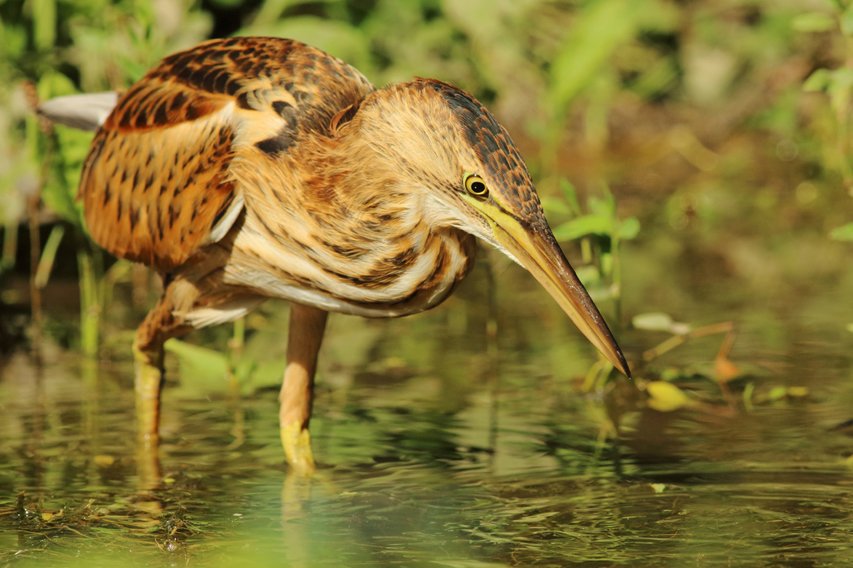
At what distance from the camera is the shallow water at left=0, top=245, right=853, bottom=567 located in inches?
142

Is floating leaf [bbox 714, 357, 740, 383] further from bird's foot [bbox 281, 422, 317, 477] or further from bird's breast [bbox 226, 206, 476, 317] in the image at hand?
bird's breast [bbox 226, 206, 476, 317]

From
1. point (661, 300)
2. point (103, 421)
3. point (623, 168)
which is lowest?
point (103, 421)

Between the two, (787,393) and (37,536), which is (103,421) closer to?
(37,536)

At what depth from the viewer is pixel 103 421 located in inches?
201

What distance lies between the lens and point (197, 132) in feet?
14.3

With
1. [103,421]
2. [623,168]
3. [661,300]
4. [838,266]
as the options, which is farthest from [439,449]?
[623,168]

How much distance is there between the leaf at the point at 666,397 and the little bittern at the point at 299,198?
59.3 inches

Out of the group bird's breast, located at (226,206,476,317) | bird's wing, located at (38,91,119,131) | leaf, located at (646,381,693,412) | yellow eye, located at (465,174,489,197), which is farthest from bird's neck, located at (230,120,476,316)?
leaf, located at (646,381,693,412)

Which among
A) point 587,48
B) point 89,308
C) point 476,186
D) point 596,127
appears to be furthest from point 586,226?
point 596,127

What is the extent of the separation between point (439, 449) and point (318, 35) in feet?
13.1

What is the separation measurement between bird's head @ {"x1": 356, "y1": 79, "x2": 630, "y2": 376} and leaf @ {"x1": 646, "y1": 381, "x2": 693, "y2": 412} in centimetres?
172

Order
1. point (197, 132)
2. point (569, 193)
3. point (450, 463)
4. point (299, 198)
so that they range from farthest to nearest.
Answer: point (569, 193) → point (450, 463) → point (197, 132) → point (299, 198)

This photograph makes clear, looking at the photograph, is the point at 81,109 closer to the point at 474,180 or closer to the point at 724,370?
the point at 474,180

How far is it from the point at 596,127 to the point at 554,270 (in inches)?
295
